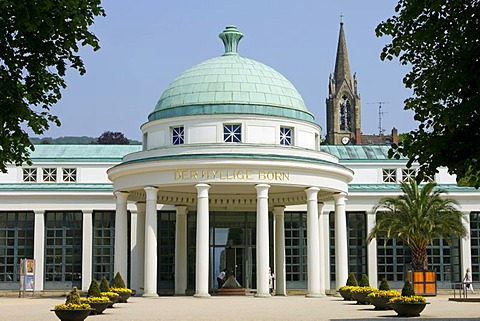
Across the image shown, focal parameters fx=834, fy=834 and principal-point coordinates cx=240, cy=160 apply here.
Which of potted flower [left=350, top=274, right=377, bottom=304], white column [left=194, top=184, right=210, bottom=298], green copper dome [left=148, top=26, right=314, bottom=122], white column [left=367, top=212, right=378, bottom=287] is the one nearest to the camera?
potted flower [left=350, top=274, right=377, bottom=304]

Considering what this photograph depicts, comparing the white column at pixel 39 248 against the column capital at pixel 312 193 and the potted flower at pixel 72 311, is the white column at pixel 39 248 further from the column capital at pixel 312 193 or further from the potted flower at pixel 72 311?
the potted flower at pixel 72 311

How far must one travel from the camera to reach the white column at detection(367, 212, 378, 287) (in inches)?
2362

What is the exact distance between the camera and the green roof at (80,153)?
61.6 m

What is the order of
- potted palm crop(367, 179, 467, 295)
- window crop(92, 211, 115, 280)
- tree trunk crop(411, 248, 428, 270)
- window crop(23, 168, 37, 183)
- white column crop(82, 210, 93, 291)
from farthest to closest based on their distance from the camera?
window crop(23, 168, 37, 183)
window crop(92, 211, 115, 280)
white column crop(82, 210, 93, 291)
tree trunk crop(411, 248, 428, 270)
potted palm crop(367, 179, 467, 295)

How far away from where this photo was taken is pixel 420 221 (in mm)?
54156

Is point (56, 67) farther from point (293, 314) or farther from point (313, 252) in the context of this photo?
point (313, 252)

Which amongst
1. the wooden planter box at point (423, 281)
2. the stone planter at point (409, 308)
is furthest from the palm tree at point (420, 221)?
the stone planter at point (409, 308)

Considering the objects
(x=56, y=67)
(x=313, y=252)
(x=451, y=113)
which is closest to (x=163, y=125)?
(x=313, y=252)

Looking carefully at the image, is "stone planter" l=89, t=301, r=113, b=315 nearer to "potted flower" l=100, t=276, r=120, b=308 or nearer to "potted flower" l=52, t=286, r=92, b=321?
"potted flower" l=100, t=276, r=120, b=308

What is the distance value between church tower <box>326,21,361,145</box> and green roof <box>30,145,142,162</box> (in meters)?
93.5

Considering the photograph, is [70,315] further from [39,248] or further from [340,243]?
[39,248]

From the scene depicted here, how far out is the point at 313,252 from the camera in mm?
47656

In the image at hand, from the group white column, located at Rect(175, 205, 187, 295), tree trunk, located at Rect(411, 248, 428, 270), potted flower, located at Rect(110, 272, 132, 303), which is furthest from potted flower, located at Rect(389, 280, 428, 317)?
white column, located at Rect(175, 205, 187, 295)

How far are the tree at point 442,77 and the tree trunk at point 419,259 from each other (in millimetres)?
32962
